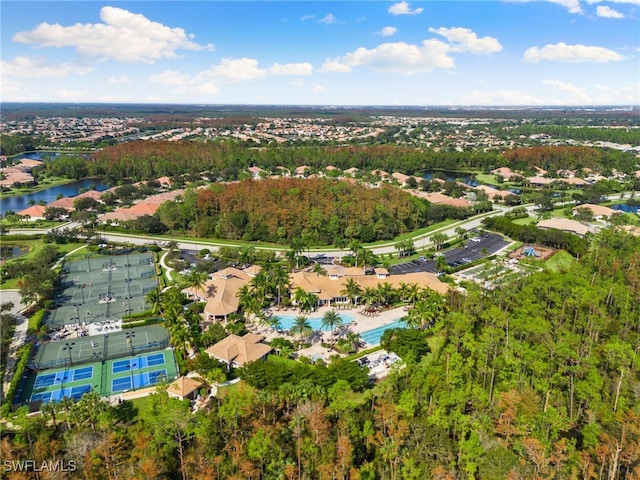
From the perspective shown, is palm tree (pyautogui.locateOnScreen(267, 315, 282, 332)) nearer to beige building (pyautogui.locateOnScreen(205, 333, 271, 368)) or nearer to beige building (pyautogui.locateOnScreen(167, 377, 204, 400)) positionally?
beige building (pyautogui.locateOnScreen(205, 333, 271, 368))

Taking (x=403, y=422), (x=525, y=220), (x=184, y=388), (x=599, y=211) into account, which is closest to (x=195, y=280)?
(x=184, y=388)

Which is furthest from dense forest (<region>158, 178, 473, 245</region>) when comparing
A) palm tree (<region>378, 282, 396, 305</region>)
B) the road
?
palm tree (<region>378, 282, 396, 305</region>)

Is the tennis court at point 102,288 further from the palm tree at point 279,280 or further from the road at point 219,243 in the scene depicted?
the palm tree at point 279,280

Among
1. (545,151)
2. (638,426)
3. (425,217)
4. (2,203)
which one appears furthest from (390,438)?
(545,151)

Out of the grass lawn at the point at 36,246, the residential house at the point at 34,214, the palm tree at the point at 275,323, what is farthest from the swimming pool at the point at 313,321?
the residential house at the point at 34,214

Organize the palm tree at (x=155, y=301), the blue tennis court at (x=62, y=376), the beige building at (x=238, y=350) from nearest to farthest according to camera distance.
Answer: the blue tennis court at (x=62, y=376), the beige building at (x=238, y=350), the palm tree at (x=155, y=301)
